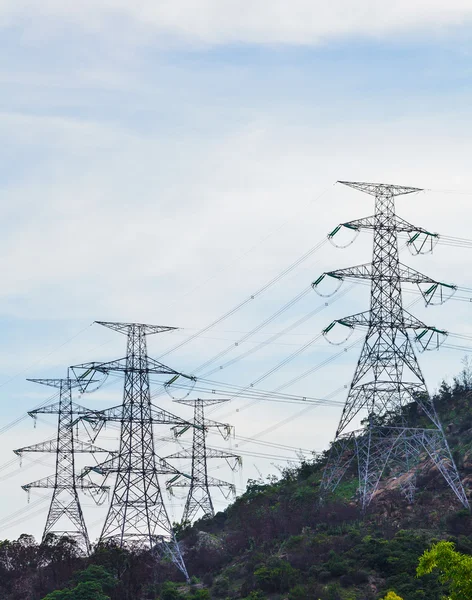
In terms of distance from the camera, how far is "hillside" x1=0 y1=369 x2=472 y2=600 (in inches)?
2532

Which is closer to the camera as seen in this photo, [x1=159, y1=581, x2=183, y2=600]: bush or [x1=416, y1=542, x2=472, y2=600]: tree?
[x1=416, y1=542, x2=472, y2=600]: tree

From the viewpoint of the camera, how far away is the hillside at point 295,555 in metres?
64.3

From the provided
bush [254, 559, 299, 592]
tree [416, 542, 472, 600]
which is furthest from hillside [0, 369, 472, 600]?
tree [416, 542, 472, 600]

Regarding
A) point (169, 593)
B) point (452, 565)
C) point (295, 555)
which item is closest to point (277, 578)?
point (295, 555)

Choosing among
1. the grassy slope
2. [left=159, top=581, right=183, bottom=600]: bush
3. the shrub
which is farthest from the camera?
the shrub

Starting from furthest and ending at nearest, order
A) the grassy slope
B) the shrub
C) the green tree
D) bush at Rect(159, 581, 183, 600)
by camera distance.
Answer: the shrub
bush at Rect(159, 581, 183, 600)
the green tree
the grassy slope

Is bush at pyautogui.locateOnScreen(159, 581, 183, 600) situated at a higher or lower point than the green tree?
lower

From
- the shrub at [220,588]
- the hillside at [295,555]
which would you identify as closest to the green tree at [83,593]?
the hillside at [295,555]

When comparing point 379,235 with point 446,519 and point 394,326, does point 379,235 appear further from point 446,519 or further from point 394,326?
point 446,519

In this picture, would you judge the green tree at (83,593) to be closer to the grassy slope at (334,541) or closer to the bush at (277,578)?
the grassy slope at (334,541)

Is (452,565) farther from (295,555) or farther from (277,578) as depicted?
(295,555)

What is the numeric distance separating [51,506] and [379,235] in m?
40.9

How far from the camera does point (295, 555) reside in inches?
2805

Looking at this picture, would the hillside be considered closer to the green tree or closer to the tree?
the green tree
